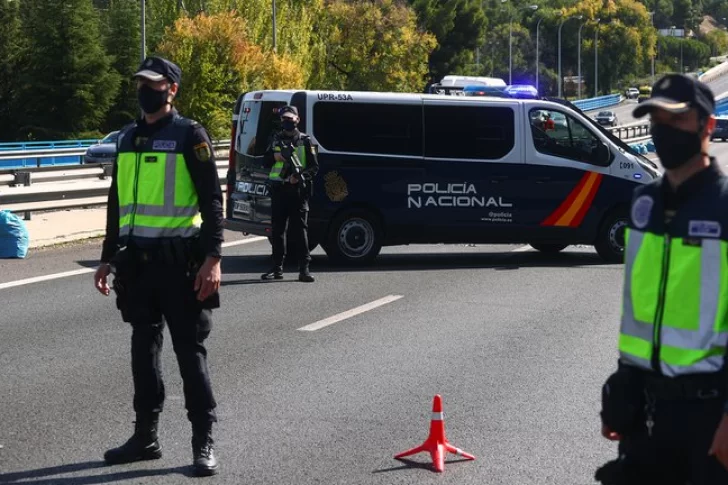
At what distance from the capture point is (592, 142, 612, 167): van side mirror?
15703mm

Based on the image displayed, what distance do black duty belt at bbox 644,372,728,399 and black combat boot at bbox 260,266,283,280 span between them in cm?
1038

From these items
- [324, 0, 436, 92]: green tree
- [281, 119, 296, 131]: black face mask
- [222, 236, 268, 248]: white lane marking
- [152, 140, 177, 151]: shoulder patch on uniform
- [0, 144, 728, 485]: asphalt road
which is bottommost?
[222, 236, 268, 248]: white lane marking

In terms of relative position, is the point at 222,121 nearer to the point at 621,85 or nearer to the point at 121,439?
the point at 121,439

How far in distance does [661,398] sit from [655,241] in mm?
470

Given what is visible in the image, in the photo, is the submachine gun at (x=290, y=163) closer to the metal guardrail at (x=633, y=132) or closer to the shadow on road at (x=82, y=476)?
the shadow on road at (x=82, y=476)

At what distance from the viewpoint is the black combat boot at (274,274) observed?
45.8ft

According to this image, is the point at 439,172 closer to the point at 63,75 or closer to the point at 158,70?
the point at 158,70

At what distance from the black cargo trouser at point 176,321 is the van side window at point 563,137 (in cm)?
992

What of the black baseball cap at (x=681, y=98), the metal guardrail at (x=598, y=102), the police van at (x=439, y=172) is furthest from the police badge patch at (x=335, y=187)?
the metal guardrail at (x=598, y=102)

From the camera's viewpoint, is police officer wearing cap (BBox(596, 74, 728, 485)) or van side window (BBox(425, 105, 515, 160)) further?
van side window (BBox(425, 105, 515, 160))

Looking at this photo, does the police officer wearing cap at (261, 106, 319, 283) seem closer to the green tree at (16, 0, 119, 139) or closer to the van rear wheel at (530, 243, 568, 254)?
the van rear wheel at (530, 243, 568, 254)

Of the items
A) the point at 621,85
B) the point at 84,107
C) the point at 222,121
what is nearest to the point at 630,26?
the point at 621,85

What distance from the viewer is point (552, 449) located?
22.4 ft

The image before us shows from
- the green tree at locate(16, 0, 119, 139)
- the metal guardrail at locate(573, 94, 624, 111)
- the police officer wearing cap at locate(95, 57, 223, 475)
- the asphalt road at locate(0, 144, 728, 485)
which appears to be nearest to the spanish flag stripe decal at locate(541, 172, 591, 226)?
the asphalt road at locate(0, 144, 728, 485)
